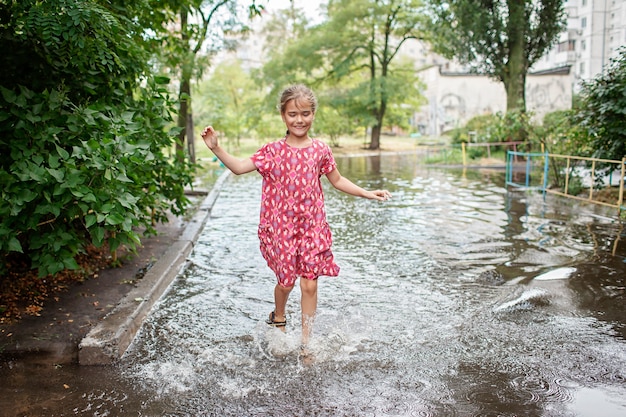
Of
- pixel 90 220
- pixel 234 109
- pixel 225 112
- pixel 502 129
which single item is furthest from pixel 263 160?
pixel 234 109

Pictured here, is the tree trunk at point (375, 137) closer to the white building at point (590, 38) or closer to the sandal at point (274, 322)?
the white building at point (590, 38)

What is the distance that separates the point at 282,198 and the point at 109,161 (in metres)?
1.28

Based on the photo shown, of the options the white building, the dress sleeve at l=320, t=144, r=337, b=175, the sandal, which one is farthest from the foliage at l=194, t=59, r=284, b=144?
the dress sleeve at l=320, t=144, r=337, b=175

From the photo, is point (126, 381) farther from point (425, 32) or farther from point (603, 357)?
point (425, 32)

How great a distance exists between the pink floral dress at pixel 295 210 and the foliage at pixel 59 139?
105 cm

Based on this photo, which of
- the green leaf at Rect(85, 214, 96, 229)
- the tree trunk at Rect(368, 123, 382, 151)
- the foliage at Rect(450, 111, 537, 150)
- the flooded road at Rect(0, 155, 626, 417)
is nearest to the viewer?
the flooded road at Rect(0, 155, 626, 417)

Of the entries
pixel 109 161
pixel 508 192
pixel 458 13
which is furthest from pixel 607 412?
pixel 458 13

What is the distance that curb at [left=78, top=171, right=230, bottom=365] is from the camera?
3803 mm

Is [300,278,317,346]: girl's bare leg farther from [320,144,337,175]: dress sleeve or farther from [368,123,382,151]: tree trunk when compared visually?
[368,123,382,151]: tree trunk

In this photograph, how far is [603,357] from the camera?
3691 mm

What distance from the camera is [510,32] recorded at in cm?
2009

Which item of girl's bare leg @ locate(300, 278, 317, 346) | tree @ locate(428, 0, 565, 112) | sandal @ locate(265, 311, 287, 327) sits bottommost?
A: sandal @ locate(265, 311, 287, 327)

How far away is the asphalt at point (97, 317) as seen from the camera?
3.84 meters

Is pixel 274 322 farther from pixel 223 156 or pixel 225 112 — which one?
pixel 225 112
